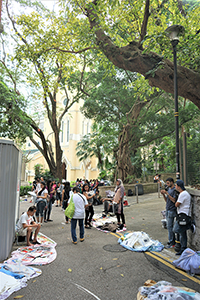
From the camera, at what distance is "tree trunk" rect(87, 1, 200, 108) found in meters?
7.37

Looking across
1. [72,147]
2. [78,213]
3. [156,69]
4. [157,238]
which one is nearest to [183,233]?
[157,238]

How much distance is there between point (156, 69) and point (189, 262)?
5620 millimetres

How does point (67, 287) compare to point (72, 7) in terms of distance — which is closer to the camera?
point (67, 287)

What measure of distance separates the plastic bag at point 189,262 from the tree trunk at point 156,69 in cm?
468

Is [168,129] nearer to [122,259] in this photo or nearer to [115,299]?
[122,259]

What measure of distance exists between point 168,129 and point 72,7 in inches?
522

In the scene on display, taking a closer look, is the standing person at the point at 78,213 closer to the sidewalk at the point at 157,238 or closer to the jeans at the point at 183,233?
the sidewalk at the point at 157,238

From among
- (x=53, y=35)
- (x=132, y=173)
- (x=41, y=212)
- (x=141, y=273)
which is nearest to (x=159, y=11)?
(x=53, y=35)

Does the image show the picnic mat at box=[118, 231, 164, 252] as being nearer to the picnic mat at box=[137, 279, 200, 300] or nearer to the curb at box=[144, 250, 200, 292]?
the curb at box=[144, 250, 200, 292]

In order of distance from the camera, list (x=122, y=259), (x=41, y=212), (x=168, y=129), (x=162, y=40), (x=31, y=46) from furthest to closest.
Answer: (x=168, y=129)
(x=31, y=46)
(x=41, y=212)
(x=162, y=40)
(x=122, y=259)

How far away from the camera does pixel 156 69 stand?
24.5ft

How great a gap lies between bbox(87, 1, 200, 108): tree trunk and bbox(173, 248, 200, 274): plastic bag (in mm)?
4681

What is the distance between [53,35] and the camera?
38.3 feet

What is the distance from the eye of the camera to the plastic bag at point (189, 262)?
15.3ft
